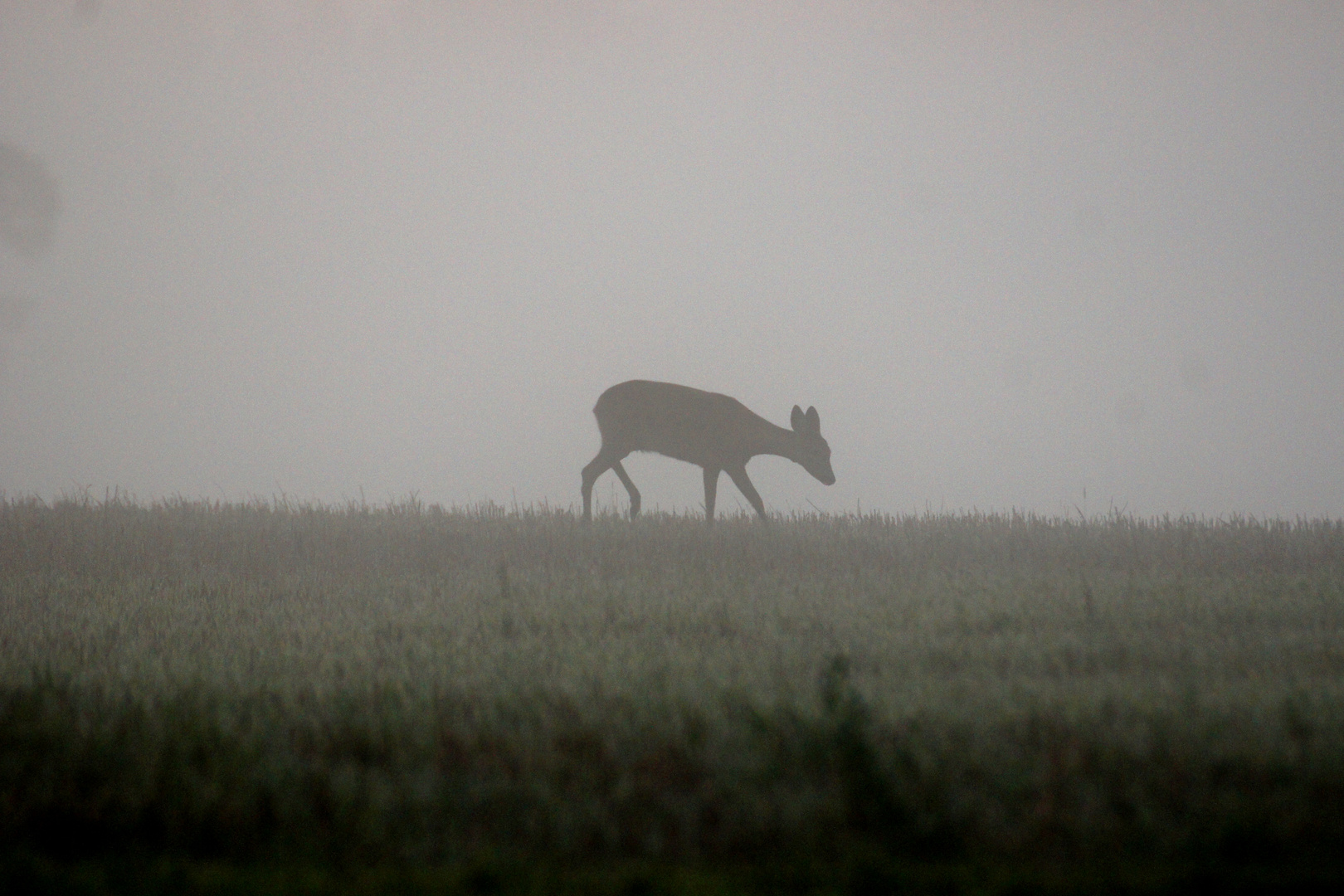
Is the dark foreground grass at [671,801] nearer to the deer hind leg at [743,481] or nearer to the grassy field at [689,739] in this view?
the grassy field at [689,739]

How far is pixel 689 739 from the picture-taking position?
4410mm

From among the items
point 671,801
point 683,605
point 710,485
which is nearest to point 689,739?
point 671,801

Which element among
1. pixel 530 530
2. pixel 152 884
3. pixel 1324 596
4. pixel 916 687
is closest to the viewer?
pixel 152 884

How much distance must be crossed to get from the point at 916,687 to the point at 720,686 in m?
0.96

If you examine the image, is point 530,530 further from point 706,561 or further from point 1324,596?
point 1324,596

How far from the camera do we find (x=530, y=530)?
12.8 meters

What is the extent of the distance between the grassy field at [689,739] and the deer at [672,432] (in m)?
5.50

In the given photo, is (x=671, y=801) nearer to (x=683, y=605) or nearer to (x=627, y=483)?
(x=683, y=605)

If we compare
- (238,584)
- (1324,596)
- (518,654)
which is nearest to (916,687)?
(518,654)


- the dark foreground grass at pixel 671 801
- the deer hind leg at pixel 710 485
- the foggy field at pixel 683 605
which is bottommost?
the dark foreground grass at pixel 671 801

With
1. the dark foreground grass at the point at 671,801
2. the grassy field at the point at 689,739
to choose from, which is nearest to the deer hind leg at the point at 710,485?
the grassy field at the point at 689,739

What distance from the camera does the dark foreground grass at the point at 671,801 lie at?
129 inches

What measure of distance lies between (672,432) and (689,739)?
10.4 meters

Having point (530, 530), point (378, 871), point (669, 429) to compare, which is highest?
point (669, 429)
